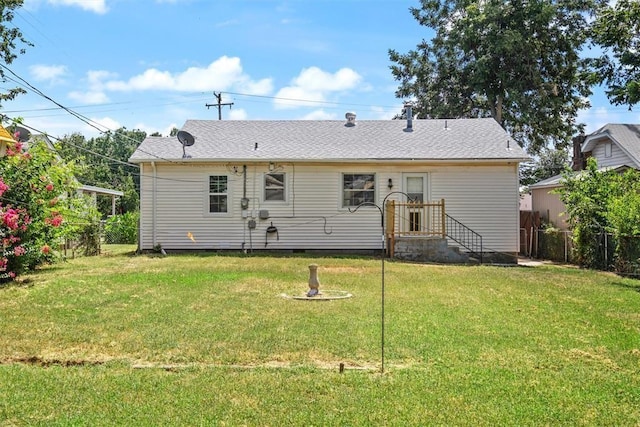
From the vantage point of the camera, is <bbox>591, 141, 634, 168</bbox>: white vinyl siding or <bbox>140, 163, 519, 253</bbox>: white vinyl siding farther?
<bbox>591, 141, 634, 168</bbox>: white vinyl siding

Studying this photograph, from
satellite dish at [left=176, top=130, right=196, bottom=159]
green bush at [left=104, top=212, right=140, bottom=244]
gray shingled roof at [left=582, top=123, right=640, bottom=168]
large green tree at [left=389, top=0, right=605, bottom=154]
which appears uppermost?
large green tree at [left=389, top=0, right=605, bottom=154]

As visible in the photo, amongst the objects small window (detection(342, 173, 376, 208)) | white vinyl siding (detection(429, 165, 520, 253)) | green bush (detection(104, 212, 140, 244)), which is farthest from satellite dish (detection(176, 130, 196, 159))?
green bush (detection(104, 212, 140, 244))

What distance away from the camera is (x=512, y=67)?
26875 mm

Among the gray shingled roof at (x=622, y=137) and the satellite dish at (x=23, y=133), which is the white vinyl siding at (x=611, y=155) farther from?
the satellite dish at (x=23, y=133)

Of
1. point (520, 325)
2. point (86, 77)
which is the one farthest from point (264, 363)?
point (86, 77)

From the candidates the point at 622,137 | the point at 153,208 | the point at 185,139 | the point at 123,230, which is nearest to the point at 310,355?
the point at 153,208

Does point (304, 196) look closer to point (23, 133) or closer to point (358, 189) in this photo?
point (358, 189)

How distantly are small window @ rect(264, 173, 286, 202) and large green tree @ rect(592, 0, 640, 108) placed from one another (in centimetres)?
907

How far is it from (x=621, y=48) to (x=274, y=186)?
9.83 metres

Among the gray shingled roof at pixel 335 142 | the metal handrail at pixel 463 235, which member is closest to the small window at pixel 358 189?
the gray shingled roof at pixel 335 142

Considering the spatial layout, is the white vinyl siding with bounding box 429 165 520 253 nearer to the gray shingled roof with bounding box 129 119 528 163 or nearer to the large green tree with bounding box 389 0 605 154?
the gray shingled roof with bounding box 129 119 528 163

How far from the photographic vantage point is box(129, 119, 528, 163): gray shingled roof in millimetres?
15469

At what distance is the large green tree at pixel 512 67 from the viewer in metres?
26.2

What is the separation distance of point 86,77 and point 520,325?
14884 mm
